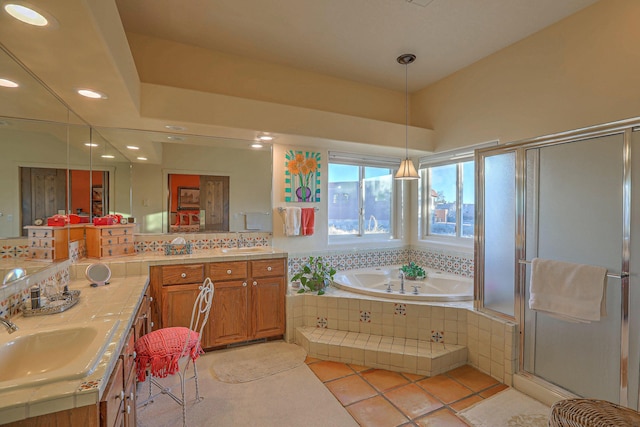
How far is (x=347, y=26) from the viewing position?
101 inches

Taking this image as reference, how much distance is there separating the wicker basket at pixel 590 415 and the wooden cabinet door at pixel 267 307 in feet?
7.40

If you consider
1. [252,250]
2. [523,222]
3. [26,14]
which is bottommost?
[252,250]

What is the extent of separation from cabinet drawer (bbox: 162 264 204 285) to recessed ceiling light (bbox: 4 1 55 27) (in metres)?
1.89

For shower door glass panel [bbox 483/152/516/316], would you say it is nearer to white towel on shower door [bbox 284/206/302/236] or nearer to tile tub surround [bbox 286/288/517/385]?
tile tub surround [bbox 286/288/517/385]

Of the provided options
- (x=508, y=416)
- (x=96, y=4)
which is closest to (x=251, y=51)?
(x=96, y=4)

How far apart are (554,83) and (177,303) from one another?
12.5ft

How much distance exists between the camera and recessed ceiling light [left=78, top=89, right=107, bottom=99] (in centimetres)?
190

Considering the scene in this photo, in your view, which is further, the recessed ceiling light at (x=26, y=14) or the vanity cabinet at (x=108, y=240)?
the vanity cabinet at (x=108, y=240)

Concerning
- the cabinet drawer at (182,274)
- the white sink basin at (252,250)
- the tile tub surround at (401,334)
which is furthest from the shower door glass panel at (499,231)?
the cabinet drawer at (182,274)

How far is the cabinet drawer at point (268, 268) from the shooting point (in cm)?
296

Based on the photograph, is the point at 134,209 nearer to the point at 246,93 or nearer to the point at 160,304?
the point at 160,304

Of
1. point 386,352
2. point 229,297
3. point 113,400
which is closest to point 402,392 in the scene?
point 386,352

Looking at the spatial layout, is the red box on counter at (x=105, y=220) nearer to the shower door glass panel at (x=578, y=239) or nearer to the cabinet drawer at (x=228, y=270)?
the cabinet drawer at (x=228, y=270)

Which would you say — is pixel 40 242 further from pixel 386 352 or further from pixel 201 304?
pixel 386 352
